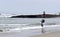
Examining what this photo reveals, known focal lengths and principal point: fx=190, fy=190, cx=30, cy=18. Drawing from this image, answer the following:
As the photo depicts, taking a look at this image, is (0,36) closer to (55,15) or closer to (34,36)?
(34,36)

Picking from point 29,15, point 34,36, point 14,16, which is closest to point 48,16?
point 29,15

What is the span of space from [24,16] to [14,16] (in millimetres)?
5462

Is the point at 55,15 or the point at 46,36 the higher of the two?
the point at 46,36

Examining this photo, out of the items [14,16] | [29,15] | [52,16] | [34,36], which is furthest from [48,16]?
[34,36]

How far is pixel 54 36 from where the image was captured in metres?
13.1

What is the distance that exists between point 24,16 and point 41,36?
7432 cm

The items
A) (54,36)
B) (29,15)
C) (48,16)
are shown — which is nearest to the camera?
(54,36)

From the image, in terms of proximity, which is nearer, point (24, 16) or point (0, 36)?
point (0, 36)

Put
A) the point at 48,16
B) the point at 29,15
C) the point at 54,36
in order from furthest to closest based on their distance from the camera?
the point at 29,15 < the point at 48,16 < the point at 54,36

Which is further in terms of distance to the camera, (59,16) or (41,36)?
(59,16)

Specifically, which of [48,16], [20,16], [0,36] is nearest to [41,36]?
[0,36]

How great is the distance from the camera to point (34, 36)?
1377 centimetres

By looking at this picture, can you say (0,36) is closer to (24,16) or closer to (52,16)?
(52,16)

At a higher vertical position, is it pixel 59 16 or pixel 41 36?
pixel 41 36
